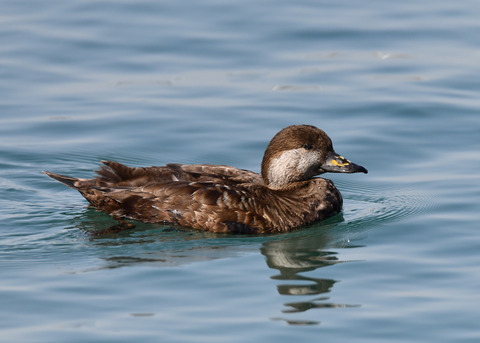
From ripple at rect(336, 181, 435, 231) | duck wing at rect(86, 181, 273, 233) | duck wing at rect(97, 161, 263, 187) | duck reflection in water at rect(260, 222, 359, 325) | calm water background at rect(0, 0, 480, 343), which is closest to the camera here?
calm water background at rect(0, 0, 480, 343)

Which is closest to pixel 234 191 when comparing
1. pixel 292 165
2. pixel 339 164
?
pixel 292 165

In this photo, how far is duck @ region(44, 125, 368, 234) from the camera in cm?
1018

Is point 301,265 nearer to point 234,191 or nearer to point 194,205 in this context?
point 234,191

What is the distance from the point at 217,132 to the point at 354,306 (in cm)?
547

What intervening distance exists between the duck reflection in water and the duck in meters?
0.35

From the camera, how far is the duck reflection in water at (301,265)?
826 centimetres

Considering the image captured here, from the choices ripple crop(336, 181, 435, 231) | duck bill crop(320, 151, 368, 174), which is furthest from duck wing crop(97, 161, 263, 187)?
ripple crop(336, 181, 435, 231)

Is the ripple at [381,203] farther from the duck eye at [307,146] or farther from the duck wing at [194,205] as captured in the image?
the duck wing at [194,205]

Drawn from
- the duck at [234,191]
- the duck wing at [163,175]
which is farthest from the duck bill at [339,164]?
the duck wing at [163,175]

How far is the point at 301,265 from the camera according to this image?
30.6ft

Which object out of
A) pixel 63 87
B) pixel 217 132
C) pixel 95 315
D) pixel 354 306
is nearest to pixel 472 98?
pixel 217 132

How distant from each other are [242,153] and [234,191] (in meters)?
2.46

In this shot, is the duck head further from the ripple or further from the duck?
the ripple

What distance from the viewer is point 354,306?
8.20 m
